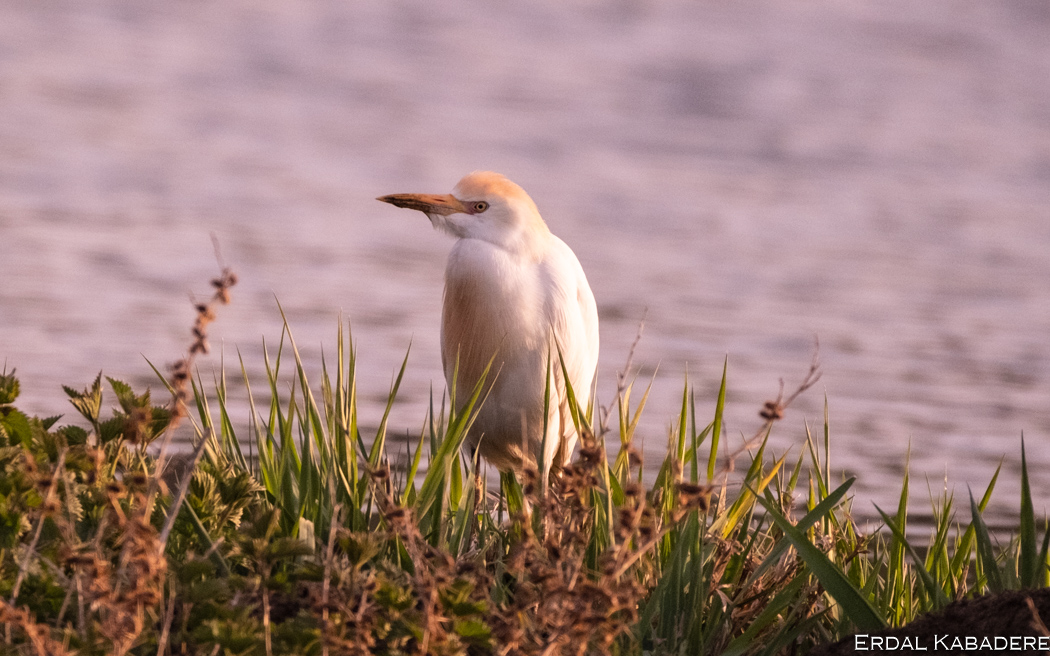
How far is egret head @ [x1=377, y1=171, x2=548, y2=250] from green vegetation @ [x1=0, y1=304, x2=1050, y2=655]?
29.5 inches

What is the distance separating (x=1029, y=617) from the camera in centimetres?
238

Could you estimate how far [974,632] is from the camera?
2426 millimetres

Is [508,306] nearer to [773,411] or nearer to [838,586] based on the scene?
[838,586]

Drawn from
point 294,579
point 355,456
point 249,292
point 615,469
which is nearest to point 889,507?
point 615,469

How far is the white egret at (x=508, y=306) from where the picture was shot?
3.94 meters

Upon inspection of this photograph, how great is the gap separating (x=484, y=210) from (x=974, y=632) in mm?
1996

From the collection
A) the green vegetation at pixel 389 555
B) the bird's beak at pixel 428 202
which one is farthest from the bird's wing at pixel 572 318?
the green vegetation at pixel 389 555

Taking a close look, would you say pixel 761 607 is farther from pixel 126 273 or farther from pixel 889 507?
pixel 126 273

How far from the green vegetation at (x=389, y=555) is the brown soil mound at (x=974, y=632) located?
3.9 inches

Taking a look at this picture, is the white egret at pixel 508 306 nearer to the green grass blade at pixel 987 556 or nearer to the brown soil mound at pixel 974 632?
the green grass blade at pixel 987 556

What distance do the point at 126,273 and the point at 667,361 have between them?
13.3 ft

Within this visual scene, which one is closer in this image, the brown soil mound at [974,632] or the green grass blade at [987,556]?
the brown soil mound at [974,632]

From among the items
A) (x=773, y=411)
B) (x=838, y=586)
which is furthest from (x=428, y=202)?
(x=773, y=411)

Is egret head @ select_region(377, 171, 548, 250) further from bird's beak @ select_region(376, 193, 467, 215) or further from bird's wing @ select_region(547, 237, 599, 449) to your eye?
bird's wing @ select_region(547, 237, 599, 449)
